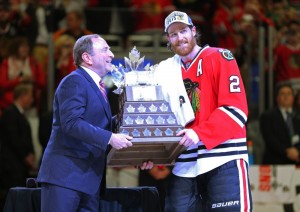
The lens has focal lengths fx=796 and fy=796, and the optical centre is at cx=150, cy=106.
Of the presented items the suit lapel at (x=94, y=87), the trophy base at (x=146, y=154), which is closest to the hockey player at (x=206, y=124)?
the trophy base at (x=146, y=154)

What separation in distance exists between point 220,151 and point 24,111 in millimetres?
4959

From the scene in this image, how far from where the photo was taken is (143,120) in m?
5.16

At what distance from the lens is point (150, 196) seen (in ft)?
19.6

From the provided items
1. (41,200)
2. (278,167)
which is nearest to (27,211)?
(41,200)

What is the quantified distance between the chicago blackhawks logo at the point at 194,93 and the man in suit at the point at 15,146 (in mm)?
4248

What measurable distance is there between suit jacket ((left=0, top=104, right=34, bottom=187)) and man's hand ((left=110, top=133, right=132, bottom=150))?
4.41 metres

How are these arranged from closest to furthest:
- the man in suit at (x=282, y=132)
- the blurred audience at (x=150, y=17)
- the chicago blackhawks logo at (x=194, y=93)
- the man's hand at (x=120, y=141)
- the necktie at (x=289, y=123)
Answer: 1. the man's hand at (x=120, y=141)
2. the chicago blackhawks logo at (x=194, y=93)
3. the man in suit at (x=282, y=132)
4. the necktie at (x=289, y=123)
5. the blurred audience at (x=150, y=17)

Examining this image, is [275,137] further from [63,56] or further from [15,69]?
[15,69]

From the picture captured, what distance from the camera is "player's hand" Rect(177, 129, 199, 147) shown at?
5.18m

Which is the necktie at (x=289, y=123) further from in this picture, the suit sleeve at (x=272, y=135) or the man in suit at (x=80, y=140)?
the man in suit at (x=80, y=140)

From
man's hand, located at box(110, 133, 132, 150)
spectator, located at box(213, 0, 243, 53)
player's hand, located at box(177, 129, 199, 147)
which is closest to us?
man's hand, located at box(110, 133, 132, 150)

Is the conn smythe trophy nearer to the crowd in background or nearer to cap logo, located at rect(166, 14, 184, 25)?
cap logo, located at rect(166, 14, 184, 25)

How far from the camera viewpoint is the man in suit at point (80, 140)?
511 centimetres

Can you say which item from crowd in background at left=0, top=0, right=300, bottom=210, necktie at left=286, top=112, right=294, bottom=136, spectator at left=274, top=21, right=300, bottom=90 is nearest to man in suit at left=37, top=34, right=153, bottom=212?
crowd in background at left=0, top=0, right=300, bottom=210
